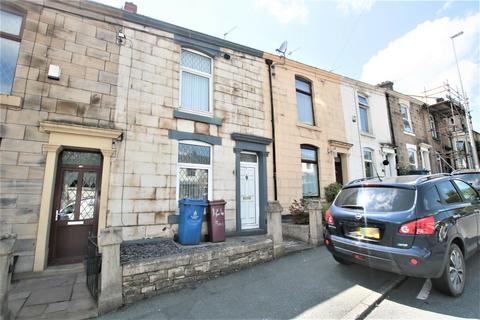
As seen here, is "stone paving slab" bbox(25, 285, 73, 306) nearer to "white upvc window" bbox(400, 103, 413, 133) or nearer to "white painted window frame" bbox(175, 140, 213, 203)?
"white painted window frame" bbox(175, 140, 213, 203)

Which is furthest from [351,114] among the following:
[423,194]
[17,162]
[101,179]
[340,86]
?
[17,162]

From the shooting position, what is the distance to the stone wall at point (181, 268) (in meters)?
3.72

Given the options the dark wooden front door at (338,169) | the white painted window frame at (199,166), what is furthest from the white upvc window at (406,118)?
the white painted window frame at (199,166)

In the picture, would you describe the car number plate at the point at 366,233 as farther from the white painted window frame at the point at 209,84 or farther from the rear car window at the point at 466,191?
the white painted window frame at the point at 209,84

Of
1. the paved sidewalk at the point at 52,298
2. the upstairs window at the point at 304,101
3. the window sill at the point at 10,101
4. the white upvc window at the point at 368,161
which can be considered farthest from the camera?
the white upvc window at the point at 368,161

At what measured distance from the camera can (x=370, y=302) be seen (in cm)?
334

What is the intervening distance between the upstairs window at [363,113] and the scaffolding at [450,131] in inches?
251

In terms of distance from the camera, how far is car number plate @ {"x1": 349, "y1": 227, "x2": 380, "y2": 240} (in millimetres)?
3470

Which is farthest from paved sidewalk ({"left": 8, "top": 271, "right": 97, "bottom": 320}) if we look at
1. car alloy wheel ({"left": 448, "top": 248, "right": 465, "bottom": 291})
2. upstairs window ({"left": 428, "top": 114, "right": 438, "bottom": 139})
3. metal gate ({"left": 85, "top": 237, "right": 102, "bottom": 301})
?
upstairs window ({"left": 428, "top": 114, "right": 438, "bottom": 139})

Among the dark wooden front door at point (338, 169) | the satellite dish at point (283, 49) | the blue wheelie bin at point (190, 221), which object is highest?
the satellite dish at point (283, 49)

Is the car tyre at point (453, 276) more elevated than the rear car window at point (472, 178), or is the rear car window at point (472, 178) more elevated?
the rear car window at point (472, 178)

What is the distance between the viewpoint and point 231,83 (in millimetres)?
7914

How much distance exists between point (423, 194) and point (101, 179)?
6370 millimetres

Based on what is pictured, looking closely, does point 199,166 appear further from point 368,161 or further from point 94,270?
point 368,161
